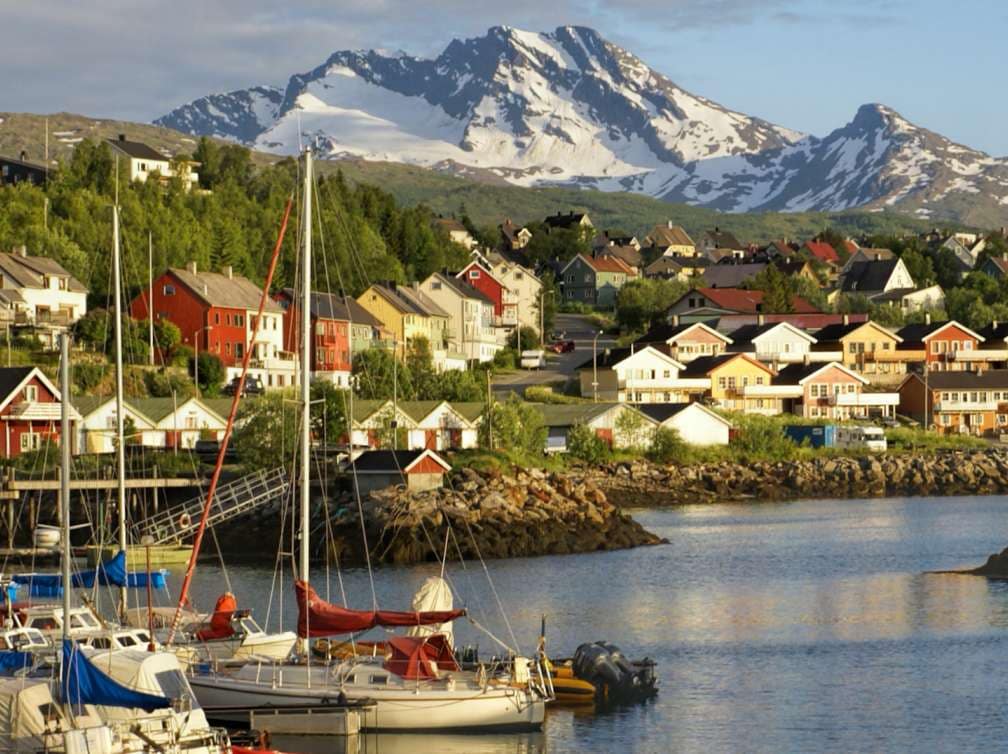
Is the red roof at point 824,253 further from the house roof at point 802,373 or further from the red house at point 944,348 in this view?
the house roof at point 802,373

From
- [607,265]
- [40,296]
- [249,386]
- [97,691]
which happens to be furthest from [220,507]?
[607,265]

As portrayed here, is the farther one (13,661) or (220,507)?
(220,507)

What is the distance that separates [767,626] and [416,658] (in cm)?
1546

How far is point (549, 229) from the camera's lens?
19450cm

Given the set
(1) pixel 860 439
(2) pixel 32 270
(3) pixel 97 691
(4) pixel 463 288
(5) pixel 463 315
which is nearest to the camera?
(3) pixel 97 691

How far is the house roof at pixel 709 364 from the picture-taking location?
358 feet

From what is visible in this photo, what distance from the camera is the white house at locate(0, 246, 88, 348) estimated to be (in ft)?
309

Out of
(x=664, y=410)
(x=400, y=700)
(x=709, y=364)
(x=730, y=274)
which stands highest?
(x=730, y=274)

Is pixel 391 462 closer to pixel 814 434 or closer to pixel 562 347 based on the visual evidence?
pixel 814 434

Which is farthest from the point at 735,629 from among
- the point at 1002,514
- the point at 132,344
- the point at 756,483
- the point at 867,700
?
the point at 132,344

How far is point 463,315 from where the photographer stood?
12938 centimetres

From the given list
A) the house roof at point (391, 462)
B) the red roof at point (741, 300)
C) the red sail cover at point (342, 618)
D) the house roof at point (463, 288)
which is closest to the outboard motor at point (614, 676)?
the red sail cover at point (342, 618)

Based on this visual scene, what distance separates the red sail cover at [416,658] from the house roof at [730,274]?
13624cm

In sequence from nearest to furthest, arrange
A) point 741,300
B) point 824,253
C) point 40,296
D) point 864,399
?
point 40,296
point 864,399
point 741,300
point 824,253
